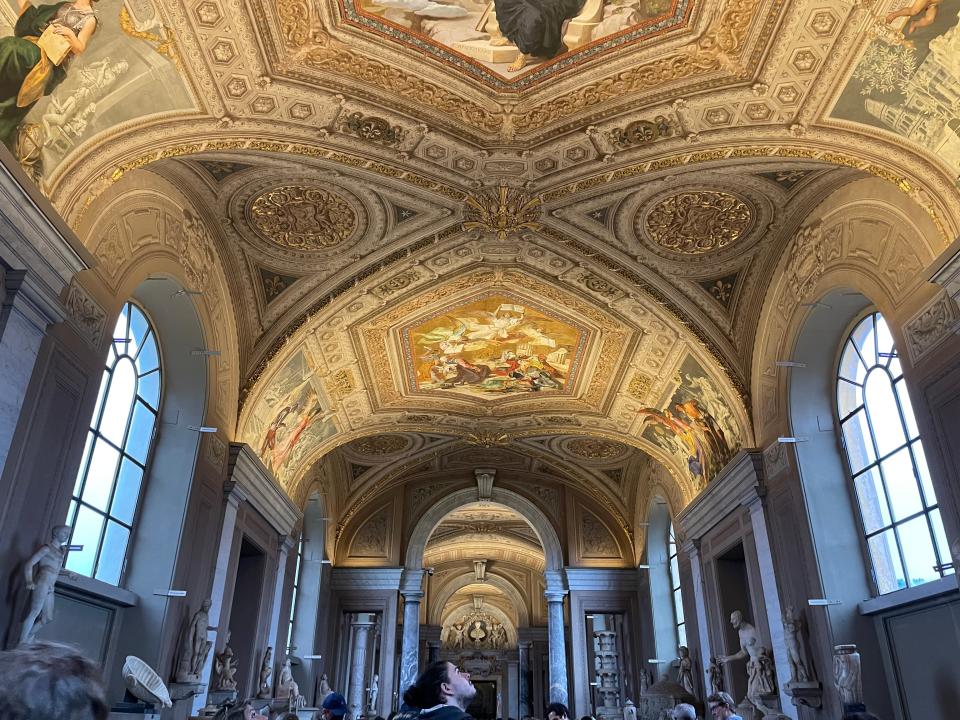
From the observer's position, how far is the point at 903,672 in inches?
346

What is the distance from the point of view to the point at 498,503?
70.2 feet

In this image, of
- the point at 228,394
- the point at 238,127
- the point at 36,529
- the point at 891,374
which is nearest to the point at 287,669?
the point at 228,394

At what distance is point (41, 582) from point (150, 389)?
4242mm

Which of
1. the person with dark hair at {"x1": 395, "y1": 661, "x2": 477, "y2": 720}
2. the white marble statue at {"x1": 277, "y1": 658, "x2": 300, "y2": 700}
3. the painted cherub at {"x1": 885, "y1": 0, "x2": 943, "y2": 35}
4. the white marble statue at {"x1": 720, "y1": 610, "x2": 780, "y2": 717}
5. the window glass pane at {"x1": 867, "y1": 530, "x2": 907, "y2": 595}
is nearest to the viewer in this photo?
the person with dark hair at {"x1": 395, "y1": 661, "x2": 477, "y2": 720}

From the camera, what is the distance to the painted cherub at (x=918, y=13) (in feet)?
21.4

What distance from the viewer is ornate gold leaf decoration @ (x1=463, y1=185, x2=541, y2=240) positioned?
33.3 ft

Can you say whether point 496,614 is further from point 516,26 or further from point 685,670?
point 516,26

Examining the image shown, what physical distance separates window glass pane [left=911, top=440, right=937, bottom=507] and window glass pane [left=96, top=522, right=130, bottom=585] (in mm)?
9618

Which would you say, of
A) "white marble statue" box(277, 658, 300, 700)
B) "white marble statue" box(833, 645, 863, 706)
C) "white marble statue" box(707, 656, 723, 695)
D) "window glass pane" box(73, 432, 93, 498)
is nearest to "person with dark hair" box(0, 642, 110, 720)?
"window glass pane" box(73, 432, 93, 498)

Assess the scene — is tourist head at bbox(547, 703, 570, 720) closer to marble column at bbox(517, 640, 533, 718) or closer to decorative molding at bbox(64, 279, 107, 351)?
decorative molding at bbox(64, 279, 107, 351)

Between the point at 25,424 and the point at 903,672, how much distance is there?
9.60 m

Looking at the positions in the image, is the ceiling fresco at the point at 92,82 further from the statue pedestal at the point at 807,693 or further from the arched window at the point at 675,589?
the arched window at the point at 675,589

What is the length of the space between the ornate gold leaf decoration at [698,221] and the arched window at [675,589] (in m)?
8.66

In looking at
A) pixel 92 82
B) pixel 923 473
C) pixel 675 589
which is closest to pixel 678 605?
pixel 675 589
